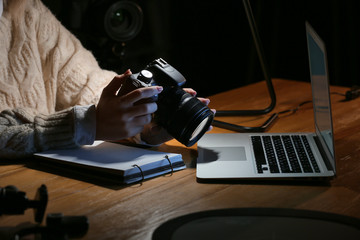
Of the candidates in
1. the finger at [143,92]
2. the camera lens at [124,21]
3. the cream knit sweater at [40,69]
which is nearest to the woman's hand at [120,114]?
the finger at [143,92]

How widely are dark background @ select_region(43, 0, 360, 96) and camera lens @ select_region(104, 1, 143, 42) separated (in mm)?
393

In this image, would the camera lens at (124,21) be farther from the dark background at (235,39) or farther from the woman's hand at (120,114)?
the woman's hand at (120,114)

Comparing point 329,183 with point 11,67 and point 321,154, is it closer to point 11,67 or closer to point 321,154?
point 321,154

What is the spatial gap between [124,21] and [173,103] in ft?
3.80

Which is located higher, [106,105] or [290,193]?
[106,105]

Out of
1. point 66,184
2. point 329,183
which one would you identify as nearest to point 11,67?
point 66,184

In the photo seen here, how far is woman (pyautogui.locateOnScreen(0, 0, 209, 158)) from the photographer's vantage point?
1.05 meters

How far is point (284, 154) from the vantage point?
103 centimetres

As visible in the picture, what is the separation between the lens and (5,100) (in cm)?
127

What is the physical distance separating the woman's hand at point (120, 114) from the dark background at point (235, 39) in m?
1.40

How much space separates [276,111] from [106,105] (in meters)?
0.60

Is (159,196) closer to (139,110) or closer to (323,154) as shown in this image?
(139,110)

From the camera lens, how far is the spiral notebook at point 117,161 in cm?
94

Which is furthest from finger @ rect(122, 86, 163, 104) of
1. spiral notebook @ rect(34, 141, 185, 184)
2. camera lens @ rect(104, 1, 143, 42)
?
camera lens @ rect(104, 1, 143, 42)
